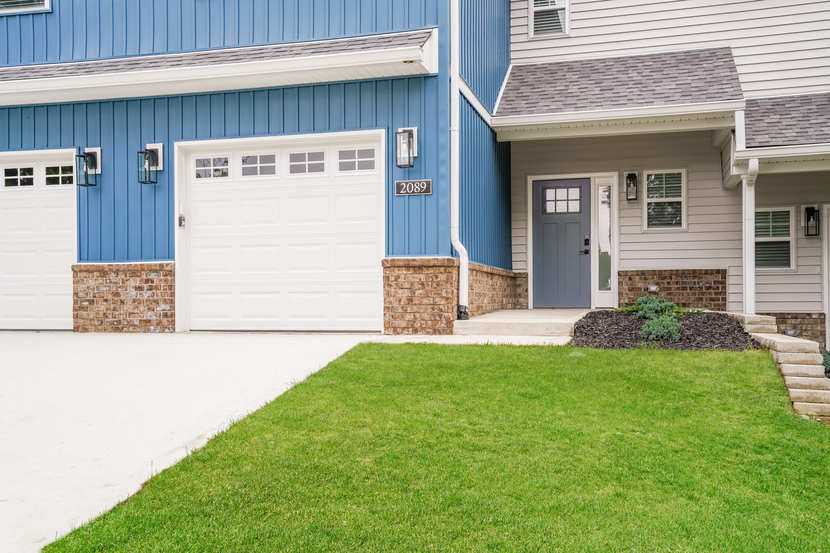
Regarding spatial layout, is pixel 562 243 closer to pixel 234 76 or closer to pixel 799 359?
pixel 799 359

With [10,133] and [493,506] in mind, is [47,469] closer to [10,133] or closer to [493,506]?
[493,506]

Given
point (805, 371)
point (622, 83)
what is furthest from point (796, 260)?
point (805, 371)

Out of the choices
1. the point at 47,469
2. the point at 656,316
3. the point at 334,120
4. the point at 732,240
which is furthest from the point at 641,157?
the point at 47,469

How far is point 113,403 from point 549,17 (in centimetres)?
924

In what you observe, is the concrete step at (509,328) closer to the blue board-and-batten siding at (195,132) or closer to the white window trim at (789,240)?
the blue board-and-batten siding at (195,132)

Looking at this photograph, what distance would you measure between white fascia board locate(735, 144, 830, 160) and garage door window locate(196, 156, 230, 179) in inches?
255

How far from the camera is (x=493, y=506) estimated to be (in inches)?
123

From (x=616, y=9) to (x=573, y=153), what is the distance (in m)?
2.37

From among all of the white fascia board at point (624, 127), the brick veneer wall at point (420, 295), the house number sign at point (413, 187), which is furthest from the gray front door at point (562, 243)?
the house number sign at point (413, 187)

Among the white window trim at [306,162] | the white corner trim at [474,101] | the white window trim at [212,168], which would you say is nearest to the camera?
the white corner trim at [474,101]

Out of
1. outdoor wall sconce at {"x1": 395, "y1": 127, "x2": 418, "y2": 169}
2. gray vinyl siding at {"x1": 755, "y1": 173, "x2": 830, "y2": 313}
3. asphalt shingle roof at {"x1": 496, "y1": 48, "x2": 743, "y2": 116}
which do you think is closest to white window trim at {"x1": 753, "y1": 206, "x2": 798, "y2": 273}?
gray vinyl siding at {"x1": 755, "y1": 173, "x2": 830, "y2": 313}

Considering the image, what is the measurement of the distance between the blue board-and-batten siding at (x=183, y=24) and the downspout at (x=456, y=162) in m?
0.20

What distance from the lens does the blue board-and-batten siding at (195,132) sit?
791cm

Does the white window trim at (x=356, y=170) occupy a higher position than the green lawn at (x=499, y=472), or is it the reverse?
the white window trim at (x=356, y=170)
